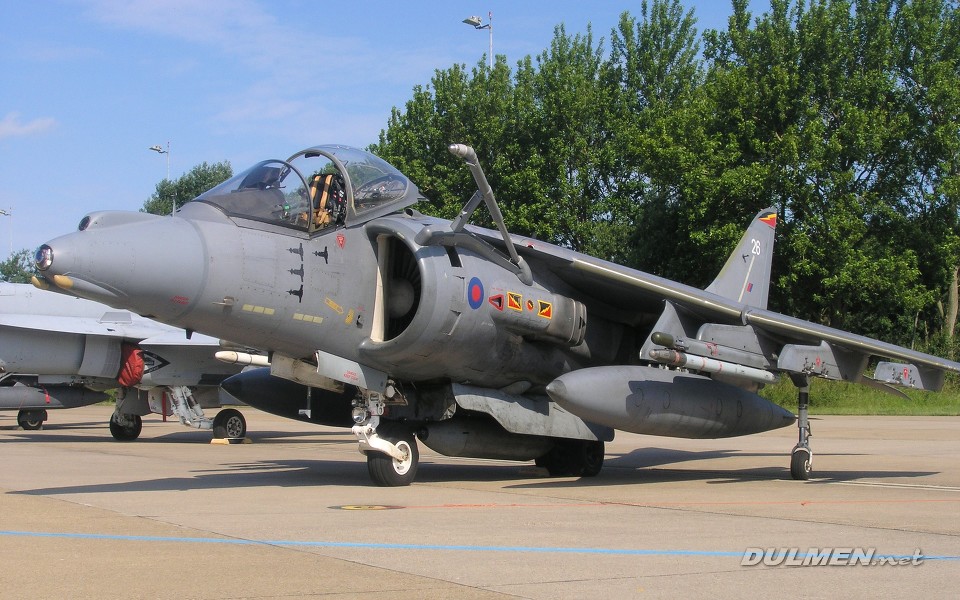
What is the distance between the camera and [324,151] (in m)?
9.50

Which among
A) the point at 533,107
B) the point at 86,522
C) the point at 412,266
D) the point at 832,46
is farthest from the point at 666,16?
the point at 86,522

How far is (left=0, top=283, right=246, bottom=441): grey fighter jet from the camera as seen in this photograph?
59.3 feet

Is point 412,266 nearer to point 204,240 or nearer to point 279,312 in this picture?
point 279,312

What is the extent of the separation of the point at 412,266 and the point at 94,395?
532 inches

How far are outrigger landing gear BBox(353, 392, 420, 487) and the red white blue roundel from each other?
52.2 inches

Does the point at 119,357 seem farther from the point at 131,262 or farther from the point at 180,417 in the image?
the point at 131,262

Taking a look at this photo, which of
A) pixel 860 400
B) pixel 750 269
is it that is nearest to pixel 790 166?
pixel 860 400

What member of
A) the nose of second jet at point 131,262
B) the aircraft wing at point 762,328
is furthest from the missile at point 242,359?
the aircraft wing at point 762,328

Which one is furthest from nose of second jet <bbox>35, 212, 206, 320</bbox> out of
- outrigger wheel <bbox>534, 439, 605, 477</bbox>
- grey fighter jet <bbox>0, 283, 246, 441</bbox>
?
grey fighter jet <bbox>0, 283, 246, 441</bbox>

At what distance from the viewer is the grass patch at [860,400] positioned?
28719 mm

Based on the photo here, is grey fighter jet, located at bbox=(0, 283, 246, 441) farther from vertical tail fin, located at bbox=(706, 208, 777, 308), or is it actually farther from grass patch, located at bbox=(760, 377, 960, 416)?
grass patch, located at bbox=(760, 377, 960, 416)

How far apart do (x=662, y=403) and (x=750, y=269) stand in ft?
14.8

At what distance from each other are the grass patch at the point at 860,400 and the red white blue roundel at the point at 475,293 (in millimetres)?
20426

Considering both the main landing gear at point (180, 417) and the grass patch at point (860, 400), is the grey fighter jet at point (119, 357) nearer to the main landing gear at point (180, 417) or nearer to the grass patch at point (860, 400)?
the main landing gear at point (180, 417)
